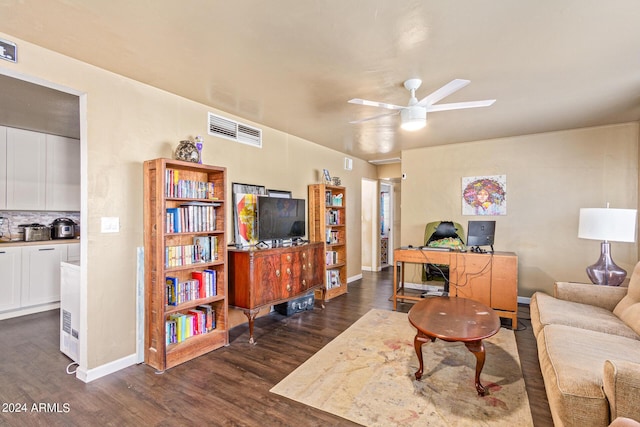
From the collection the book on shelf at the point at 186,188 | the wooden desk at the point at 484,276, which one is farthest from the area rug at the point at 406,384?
the book on shelf at the point at 186,188

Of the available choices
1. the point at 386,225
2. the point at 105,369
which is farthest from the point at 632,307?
the point at 386,225

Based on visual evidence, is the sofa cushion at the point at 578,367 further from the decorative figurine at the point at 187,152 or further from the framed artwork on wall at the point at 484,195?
the decorative figurine at the point at 187,152

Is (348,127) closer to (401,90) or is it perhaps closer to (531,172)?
(401,90)

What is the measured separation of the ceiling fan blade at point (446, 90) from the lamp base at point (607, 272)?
8.28 feet

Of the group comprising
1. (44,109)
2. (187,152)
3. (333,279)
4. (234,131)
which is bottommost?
(333,279)

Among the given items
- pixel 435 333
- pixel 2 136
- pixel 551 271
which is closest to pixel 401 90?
pixel 435 333

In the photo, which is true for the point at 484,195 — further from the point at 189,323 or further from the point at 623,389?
the point at 189,323

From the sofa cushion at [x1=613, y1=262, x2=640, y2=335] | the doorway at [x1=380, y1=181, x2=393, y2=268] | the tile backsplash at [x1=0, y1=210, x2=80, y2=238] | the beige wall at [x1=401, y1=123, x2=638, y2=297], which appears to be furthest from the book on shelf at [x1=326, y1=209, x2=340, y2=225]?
the tile backsplash at [x1=0, y1=210, x2=80, y2=238]

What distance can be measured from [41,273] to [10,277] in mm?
301

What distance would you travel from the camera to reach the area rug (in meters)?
1.90

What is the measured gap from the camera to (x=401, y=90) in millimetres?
2770

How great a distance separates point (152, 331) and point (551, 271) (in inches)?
200

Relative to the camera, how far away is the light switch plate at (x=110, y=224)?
2427mm

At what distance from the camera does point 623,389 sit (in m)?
1.32
